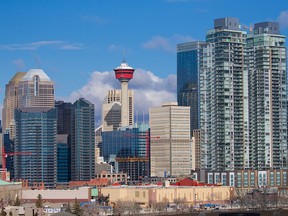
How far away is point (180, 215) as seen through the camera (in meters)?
170

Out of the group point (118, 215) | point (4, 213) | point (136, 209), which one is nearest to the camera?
point (4, 213)

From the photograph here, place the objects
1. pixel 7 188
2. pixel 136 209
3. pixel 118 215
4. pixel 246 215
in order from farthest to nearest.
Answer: pixel 7 188 → pixel 136 209 → pixel 118 215 → pixel 246 215

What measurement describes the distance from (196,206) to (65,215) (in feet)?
310

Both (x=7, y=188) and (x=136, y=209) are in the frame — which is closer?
(x=136, y=209)

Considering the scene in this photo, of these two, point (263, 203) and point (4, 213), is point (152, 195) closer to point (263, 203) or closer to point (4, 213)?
point (263, 203)

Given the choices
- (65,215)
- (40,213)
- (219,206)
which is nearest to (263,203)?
(219,206)

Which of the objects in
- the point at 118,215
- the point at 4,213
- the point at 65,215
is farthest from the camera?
the point at 118,215

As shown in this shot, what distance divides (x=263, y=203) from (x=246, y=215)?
337 feet

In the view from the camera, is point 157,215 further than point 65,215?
Yes

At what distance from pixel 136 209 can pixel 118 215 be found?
1271 centimetres

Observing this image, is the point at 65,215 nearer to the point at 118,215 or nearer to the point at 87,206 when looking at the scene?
the point at 118,215

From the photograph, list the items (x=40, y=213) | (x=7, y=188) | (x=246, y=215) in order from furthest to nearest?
(x=7, y=188), (x=40, y=213), (x=246, y=215)

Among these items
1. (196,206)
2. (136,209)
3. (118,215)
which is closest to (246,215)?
(118,215)

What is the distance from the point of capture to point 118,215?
545 feet
